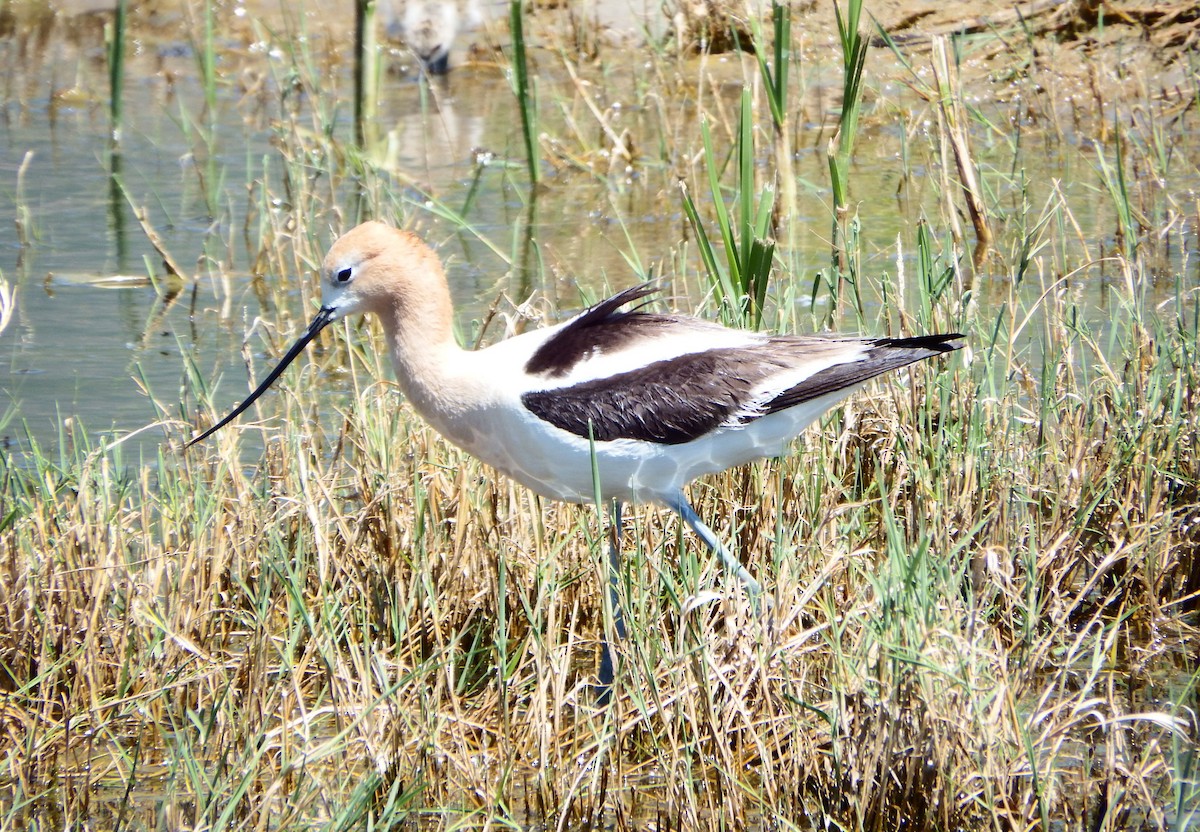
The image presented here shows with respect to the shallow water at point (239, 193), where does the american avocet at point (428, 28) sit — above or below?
above

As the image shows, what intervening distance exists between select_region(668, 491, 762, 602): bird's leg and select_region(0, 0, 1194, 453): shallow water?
117 cm

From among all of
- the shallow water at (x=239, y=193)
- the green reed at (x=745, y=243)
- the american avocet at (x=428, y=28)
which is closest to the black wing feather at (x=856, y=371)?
the green reed at (x=745, y=243)

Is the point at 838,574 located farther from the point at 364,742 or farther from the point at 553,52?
the point at 553,52

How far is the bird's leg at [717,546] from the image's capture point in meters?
3.44

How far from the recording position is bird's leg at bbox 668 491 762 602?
11.3ft

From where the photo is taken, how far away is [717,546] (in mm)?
3615

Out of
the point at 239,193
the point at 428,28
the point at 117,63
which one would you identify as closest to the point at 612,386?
the point at 239,193

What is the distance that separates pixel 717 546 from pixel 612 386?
45 cm

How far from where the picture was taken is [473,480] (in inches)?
163

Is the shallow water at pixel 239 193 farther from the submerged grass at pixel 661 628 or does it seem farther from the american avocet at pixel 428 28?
the submerged grass at pixel 661 628

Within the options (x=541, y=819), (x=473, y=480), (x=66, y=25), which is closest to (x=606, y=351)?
(x=473, y=480)

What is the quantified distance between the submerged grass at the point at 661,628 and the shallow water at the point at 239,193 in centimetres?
63

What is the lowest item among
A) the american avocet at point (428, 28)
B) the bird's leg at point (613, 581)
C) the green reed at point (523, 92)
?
the bird's leg at point (613, 581)

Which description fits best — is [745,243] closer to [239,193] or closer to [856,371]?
[856,371]
